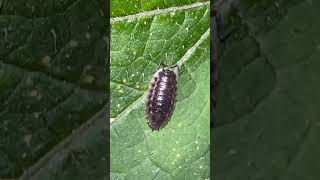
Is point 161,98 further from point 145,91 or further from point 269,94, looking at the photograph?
point 269,94

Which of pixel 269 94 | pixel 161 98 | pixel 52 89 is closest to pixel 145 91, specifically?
pixel 161 98

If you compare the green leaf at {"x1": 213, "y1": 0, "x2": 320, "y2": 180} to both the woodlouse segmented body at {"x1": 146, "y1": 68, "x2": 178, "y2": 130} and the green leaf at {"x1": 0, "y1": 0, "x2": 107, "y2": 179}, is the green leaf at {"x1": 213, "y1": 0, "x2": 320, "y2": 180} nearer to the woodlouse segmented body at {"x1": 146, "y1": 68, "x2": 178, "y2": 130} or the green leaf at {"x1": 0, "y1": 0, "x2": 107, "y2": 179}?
the woodlouse segmented body at {"x1": 146, "y1": 68, "x2": 178, "y2": 130}

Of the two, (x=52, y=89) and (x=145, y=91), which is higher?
(x=52, y=89)

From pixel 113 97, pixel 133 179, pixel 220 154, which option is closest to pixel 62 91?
pixel 113 97

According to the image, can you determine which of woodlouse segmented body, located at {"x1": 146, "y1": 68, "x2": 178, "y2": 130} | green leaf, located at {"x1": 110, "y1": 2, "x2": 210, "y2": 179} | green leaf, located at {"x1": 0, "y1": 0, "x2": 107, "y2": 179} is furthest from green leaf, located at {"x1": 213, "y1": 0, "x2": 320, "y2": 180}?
green leaf, located at {"x1": 0, "y1": 0, "x2": 107, "y2": 179}

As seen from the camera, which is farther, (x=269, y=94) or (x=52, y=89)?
(x=269, y=94)
